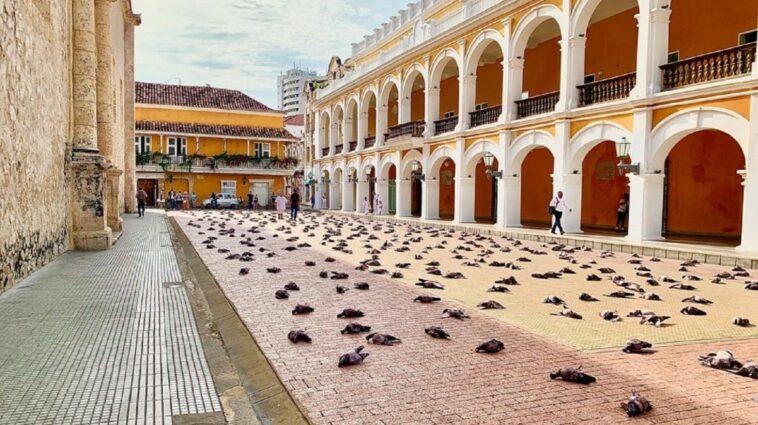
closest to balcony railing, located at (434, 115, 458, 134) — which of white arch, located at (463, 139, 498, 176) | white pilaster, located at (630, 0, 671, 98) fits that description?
white arch, located at (463, 139, 498, 176)

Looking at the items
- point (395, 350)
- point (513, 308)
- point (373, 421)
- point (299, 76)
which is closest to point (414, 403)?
point (373, 421)

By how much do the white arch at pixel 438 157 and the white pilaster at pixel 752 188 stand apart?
533 inches

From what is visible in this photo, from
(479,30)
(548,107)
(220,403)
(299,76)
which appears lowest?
(220,403)

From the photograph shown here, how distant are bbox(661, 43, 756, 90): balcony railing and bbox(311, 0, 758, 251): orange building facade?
0.03 meters

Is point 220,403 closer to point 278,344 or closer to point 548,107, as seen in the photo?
point 278,344

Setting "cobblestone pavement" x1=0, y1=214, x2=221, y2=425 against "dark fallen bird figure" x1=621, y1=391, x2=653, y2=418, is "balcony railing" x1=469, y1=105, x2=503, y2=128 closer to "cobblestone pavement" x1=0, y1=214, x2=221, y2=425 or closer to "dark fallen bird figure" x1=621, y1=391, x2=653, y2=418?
"cobblestone pavement" x1=0, y1=214, x2=221, y2=425

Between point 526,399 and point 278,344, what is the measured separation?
242 cm

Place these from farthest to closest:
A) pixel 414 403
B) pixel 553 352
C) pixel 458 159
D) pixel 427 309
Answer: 1. pixel 458 159
2. pixel 427 309
3. pixel 553 352
4. pixel 414 403

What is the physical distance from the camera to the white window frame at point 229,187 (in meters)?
48.6

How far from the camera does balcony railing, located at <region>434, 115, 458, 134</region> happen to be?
84.3 ft

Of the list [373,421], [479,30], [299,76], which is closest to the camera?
[373,421]

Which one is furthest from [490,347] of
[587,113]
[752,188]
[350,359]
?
[587,113]

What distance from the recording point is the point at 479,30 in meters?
22.7

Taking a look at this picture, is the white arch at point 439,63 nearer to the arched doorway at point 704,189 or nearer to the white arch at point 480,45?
the white arch at point 480,45
